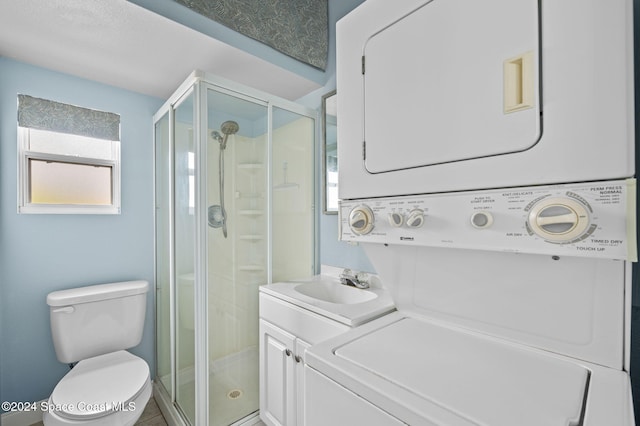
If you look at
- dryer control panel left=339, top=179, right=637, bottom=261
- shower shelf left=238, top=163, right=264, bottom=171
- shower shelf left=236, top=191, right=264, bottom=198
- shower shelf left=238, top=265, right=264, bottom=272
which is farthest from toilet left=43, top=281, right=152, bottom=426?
dryer control panel left=339, top=179, right=637, bottom=261

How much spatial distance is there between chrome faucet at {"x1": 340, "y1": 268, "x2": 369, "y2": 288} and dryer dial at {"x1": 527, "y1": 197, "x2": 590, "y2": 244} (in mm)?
1103

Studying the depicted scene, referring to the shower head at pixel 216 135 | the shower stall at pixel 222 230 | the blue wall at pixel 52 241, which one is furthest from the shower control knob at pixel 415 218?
the blue wall at pixel 52 241

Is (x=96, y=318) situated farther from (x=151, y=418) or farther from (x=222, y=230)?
(x=222, y=230)

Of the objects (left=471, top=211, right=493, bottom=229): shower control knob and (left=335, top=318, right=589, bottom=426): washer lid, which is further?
(left=471, top=211, right=493, bottom=229): shower control knob

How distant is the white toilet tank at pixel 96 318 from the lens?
5.74 ft

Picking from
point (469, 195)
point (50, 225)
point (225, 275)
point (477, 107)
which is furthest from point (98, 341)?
point (477, 107)

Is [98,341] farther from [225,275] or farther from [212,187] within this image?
[212,187]

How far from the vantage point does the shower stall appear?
5.35 ft

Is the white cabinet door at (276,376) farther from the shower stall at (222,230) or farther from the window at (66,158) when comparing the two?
the window at (66,158)

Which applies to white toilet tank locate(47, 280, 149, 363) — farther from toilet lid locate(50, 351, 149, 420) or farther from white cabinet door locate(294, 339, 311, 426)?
white cabinet door locate(294, 339, 311, 426)

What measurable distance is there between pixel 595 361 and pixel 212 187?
1.73m

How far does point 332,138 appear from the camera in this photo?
2021mm

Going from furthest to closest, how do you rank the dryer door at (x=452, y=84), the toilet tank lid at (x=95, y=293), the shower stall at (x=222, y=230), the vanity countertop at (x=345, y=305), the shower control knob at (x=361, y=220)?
the toilet tank lid at (x=95, y=293), the shower stall at (x=222, y=230), the vanity countertop at (x=345, y=305), the shower control knob at (x=361, y=220), the dryer door at (x=452, y=84)

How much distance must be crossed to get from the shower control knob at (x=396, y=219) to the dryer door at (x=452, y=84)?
16cm
